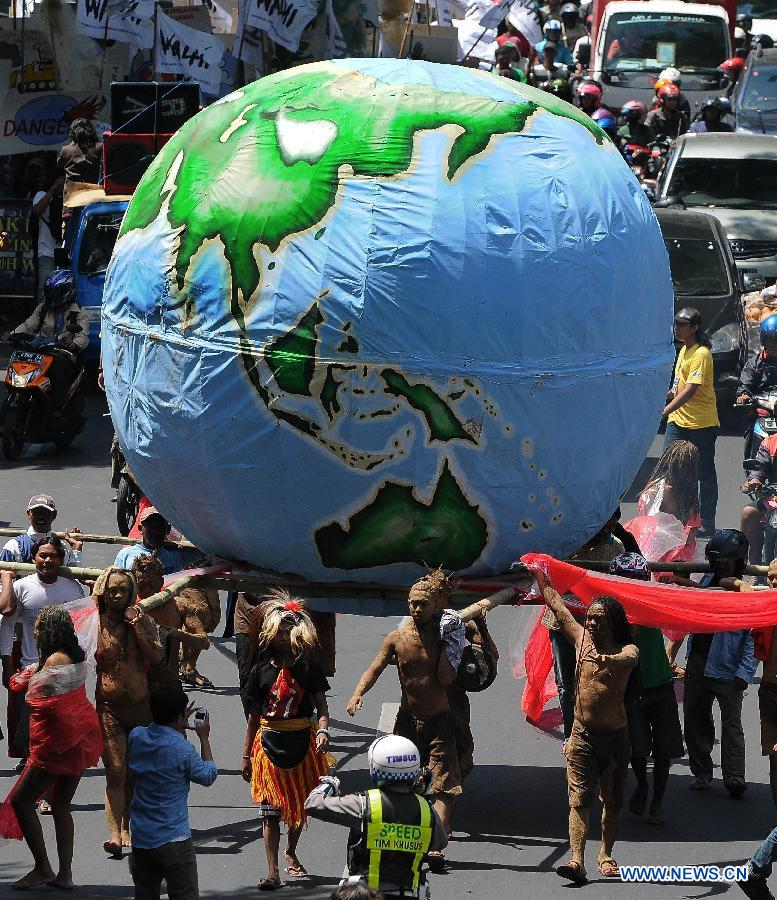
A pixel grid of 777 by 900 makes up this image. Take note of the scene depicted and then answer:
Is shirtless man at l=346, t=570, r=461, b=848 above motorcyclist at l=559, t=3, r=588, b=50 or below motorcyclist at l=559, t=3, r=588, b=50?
above

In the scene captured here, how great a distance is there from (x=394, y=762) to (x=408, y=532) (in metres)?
1.59

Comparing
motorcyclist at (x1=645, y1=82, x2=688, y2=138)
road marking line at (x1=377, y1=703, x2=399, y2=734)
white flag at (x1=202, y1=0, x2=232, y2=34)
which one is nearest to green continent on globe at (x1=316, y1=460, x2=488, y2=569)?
road marking line at (x1=377, y1=703, x2=399, y2=734)

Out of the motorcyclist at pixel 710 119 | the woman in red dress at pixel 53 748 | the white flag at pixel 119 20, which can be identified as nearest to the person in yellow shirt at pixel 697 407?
the woman in red dress at pixel 53 748

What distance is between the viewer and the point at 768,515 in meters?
12.9

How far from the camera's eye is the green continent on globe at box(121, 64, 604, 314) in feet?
24.3

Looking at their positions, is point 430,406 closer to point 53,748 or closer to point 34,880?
point 53,748

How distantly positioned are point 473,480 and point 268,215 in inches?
55.8

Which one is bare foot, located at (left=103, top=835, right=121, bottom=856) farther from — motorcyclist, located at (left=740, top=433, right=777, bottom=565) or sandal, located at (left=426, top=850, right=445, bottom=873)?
motorcyclist, located at (left=740, top=433, right=777, bottom=565)

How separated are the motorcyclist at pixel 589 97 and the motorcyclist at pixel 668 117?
2.86 feet

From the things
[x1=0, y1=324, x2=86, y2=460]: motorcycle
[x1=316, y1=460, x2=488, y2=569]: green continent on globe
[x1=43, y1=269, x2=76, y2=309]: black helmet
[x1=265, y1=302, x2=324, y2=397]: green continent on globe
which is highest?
[x1=265, y1=302, x2=324, y2=397]: green continent on globe

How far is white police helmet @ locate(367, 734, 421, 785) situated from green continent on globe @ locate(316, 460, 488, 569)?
4.89 feet

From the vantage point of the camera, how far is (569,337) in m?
7.48

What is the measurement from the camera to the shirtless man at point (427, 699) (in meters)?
7.99

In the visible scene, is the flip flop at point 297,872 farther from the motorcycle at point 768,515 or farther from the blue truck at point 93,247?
the blue truck at point 93,247
